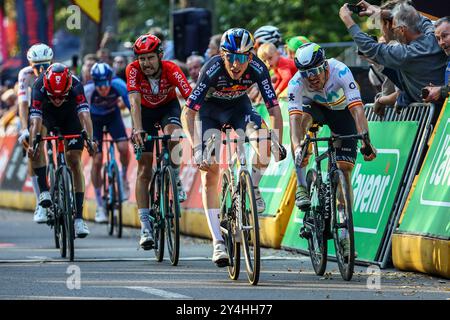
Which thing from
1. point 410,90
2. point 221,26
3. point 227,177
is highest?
point 221,26

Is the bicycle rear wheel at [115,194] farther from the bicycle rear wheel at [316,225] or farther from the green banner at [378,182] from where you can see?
the bicycle rear wheel at [316,225]

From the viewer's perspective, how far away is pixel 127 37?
3972 centimetres

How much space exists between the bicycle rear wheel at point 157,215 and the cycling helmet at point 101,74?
4.74 m

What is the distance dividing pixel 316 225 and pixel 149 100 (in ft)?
8.76

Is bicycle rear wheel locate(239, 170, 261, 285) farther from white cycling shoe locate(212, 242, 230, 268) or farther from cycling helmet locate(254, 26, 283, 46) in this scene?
cycling helmet locate(254, 26, 283, 46)

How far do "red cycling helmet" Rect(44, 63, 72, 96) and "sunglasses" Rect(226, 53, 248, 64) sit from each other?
10.4 ft

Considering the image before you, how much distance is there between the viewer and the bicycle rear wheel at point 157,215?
1274 cm

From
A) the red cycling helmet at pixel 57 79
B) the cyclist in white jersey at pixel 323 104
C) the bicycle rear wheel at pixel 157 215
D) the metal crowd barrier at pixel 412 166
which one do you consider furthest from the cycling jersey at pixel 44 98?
the metal crowd barrier at pixel 412 166

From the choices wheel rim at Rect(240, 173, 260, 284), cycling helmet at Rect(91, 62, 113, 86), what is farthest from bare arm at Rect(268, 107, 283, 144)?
cycling helmet at Rect(91, 62, 113, 86)

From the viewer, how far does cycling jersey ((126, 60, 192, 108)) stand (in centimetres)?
1299
